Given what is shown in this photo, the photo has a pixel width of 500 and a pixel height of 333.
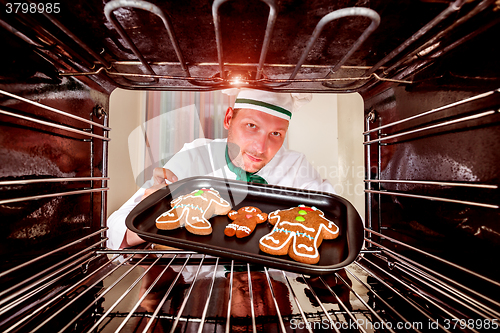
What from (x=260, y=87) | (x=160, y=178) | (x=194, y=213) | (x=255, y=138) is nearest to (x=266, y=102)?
(x=255, y=138)

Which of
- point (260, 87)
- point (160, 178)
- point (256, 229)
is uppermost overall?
point (260, 87)

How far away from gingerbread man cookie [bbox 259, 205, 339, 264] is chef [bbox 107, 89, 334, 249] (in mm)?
589

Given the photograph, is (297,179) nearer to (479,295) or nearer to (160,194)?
(160,194)

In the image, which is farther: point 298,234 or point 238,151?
point 238,151

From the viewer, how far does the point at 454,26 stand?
0.48 metres

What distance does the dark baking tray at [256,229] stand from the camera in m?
0.61

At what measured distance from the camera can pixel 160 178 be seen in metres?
1.26

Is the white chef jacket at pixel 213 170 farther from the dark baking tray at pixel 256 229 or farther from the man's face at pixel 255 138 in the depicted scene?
the dark baking tray at pixel 256 229

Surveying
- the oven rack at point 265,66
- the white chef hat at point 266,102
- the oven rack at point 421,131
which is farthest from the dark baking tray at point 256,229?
the white chef hat at point 266,102

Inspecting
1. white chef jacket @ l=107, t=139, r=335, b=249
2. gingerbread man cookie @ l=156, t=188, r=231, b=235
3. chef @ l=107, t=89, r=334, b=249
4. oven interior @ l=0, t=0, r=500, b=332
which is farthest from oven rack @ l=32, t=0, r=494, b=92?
white chef jacket @ l=107, t=139, r=335, b=249

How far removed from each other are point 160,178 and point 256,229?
27.8 inches

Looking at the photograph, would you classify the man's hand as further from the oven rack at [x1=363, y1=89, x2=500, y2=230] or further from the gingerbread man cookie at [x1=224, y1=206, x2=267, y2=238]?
the oven rack at [x1=363, y1=89, x2=500, y2=230]

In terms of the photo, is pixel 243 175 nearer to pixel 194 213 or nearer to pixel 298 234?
pixel 194 213

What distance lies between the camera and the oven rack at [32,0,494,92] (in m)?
0.44
